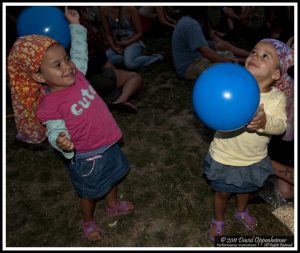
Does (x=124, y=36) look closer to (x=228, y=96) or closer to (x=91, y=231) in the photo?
(x=91, y=231)

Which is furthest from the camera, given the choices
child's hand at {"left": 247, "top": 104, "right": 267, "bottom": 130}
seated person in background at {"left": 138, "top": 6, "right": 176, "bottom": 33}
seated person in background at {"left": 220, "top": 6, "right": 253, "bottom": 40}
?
seated person in background at {"left": 220, "top": 6, "right": 253, "bottom": 40}

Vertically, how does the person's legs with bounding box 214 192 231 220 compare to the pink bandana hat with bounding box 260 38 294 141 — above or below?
below

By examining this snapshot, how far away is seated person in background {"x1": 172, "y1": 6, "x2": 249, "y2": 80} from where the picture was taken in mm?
4805

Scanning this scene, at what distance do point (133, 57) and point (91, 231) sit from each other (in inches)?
143

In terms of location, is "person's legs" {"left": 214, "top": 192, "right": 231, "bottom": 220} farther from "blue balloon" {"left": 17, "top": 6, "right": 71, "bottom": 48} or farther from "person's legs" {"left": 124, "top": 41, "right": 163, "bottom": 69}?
"person's legs" {"left": 124, "top": 41, "right": 163, "bottom": 69}

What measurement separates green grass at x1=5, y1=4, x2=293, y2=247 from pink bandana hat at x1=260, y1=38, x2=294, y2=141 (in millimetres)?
923

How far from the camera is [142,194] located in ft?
10.7

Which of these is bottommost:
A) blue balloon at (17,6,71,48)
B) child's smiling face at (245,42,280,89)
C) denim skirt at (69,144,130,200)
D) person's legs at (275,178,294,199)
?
person's legs at (275,178,294,199)

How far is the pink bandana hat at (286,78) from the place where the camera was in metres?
2.14

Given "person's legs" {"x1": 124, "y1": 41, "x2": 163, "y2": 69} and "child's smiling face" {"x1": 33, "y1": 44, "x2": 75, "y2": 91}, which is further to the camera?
"person's legs" {"x1": 124, "y1": 41, "x2": 163, "y2": 69}

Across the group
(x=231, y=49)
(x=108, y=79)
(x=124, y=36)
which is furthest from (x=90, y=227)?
(x=231, y=49)

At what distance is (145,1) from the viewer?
338 cm

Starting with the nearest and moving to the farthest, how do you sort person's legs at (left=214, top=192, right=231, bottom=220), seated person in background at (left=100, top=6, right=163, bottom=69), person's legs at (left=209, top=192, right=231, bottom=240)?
person's legs at (left=214, top=192, right=231, bottom=220), person's legs at (left=209, top=192, right=231, bottom=240), seated person in background at (left=100, top=6, right=163, bottom=69)

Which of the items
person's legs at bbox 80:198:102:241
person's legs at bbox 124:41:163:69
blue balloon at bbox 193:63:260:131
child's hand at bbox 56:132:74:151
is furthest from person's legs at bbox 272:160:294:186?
person's legs at bbox 124:41:163:69
